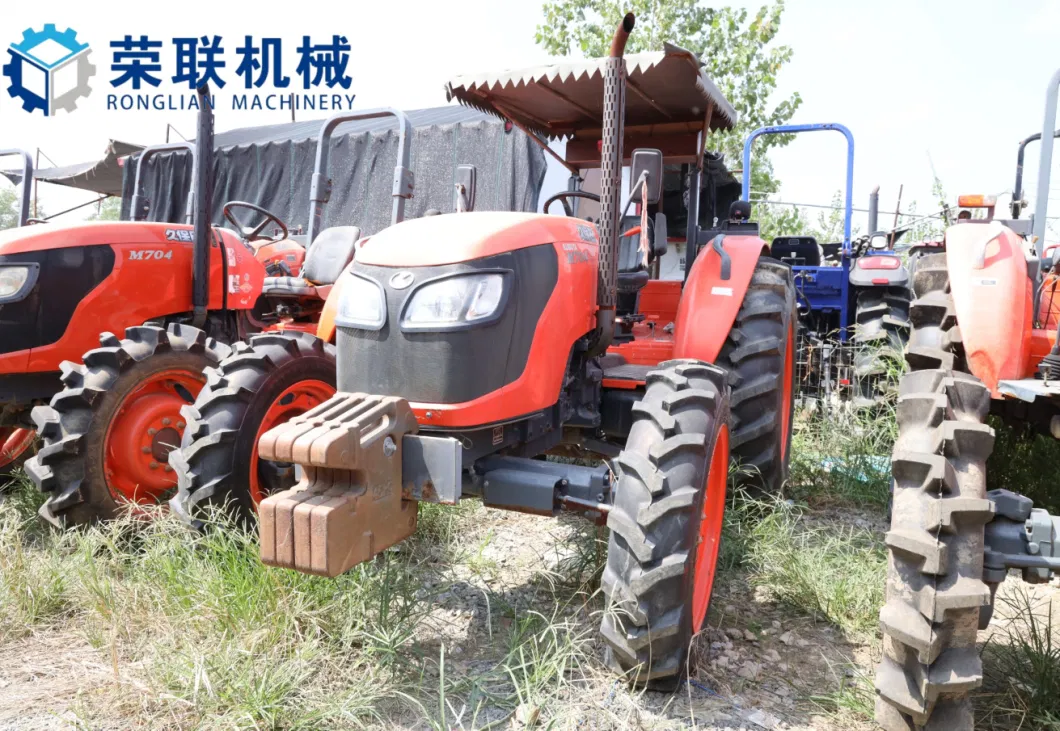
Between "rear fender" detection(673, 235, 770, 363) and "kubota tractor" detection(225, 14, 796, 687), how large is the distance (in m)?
0.01

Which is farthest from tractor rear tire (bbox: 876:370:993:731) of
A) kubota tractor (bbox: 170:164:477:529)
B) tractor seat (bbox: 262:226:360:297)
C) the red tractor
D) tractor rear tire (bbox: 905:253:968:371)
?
tractor seat (bbox: 262:226:360:297)

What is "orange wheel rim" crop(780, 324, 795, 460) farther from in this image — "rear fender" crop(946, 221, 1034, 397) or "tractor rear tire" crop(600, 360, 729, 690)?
"tractor rear tire" crop(600, 360, 729, 690)

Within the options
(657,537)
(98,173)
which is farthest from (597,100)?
(98,173)

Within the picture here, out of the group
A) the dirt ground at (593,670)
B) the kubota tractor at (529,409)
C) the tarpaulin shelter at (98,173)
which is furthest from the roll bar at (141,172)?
the tarpaulin shelter at (98,173)

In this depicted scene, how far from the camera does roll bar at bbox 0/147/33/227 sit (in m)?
5.18

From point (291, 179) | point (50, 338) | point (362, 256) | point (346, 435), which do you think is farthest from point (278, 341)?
point (291, 179)

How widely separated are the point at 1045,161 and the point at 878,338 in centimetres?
259

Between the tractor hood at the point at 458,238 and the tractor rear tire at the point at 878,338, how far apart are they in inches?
129

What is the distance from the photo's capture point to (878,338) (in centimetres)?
588

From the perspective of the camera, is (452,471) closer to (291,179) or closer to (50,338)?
(50,338)

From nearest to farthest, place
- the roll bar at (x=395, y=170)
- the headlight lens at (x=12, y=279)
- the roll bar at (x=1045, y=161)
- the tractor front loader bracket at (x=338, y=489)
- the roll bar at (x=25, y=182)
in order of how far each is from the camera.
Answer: the tractor front loader bracket at (x=338, y=489) < the roll bar at (x=1045, y=161) < the headlight lens at (x=12, y=279) < the roll bar at (x=395, y=170) < the roll bar at (x=25, y=182)

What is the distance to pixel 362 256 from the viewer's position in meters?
2.84

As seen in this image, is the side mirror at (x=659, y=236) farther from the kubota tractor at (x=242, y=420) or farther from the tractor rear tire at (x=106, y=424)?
the tractor rear tire at (x=106, y=424)

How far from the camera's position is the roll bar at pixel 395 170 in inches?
175
